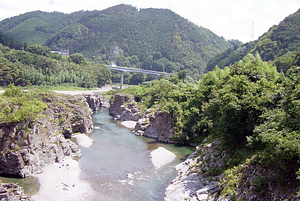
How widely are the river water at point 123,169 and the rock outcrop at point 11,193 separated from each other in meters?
2.46

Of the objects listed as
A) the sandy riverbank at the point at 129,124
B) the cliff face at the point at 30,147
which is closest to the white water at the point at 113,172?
the cliff face at the point at 30,147

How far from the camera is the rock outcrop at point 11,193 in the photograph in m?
27.8

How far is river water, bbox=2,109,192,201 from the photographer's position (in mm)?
33750

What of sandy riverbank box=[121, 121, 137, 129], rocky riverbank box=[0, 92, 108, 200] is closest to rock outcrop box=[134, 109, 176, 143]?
sandy riverbank box=[121, 121, 137, 129]

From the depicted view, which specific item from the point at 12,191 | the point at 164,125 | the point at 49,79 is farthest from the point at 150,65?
the point at 12,191

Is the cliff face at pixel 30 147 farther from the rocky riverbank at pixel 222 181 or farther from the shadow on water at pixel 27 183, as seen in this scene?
the rocky riverbank at pixel 222 181

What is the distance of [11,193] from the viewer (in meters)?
28.4

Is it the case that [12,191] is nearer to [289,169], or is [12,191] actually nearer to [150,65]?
[289,169]

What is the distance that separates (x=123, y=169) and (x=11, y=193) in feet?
55.5

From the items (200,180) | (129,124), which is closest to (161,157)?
(200,180)

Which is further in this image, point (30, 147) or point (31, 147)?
point (31, 147)

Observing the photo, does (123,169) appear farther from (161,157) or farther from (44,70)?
(44,70)

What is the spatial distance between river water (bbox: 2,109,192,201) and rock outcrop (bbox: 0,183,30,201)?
2.46m

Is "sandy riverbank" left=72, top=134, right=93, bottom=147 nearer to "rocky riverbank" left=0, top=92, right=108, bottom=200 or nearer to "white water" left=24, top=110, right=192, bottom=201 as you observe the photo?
"white water" left=24, top=110, right=192, bottom=201
